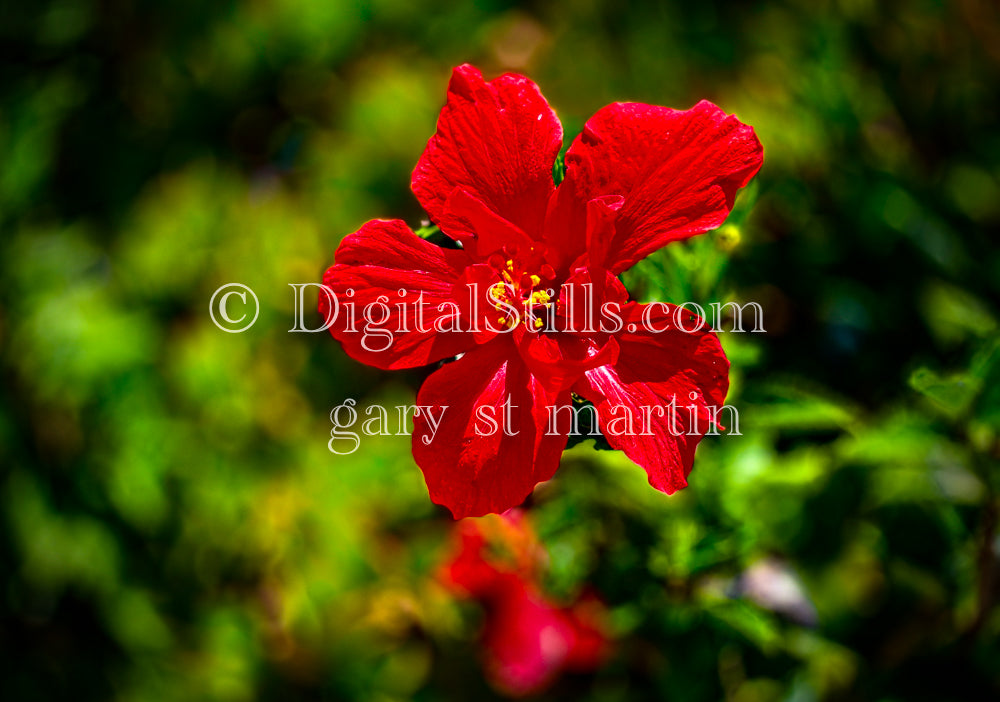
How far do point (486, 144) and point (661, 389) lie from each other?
27cm

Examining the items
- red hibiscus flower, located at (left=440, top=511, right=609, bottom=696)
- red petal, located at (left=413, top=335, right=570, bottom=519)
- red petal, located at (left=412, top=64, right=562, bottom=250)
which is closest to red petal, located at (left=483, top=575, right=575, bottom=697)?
red hibiscus flower, located at (left=440, top=511, right=609, bottom=696)

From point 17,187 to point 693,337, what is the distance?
1.83 meters

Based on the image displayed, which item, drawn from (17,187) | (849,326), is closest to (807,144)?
(849,326)

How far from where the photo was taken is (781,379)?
1027 millimetres

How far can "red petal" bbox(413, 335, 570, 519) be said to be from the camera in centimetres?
65

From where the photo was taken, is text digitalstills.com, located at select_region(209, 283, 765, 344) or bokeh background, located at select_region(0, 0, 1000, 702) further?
bokeh background, located at select_region(0, 0, 1000, 702)

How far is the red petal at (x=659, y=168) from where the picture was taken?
664mm

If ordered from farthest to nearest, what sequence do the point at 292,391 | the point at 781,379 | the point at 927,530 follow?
1. the point at 292,391
2. the point at 927,530
3. the point at 781,379

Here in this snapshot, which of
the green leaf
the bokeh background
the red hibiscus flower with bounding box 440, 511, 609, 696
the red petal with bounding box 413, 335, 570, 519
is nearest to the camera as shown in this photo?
the red petal with bounding box 413, 335, 570, 519

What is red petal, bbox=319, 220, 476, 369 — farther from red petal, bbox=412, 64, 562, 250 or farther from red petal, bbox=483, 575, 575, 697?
red petal, bbox=483, 575, 575, 697

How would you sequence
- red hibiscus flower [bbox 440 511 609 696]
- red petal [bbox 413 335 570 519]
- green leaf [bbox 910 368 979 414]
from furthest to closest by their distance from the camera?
red hibiscus flower [bbox 440 511 609 696], green leaf [bbox 910 368 979 414], red petal [bbox 413 335 570 519]

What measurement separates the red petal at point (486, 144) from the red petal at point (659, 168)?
0.03 metres

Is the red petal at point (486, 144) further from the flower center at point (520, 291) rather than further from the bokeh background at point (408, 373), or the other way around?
the bokeh background at point (408, 373)

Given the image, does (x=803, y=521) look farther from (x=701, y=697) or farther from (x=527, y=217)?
(x=527, y=217)
